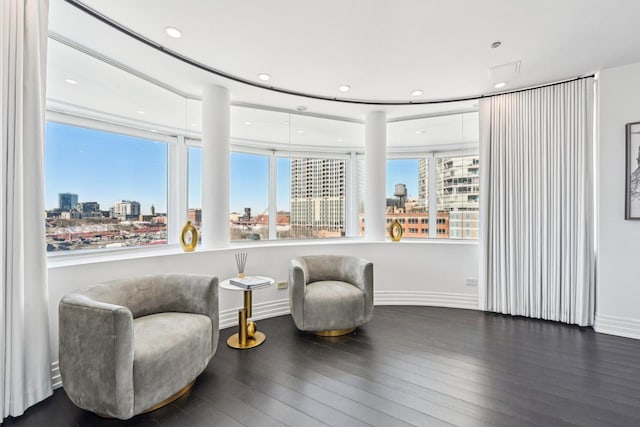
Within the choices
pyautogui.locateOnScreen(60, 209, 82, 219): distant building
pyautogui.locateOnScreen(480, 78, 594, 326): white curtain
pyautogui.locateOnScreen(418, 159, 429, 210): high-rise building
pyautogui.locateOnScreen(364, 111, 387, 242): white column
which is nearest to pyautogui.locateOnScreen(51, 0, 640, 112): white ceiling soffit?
pyautogui.locateOnScreen(480, 78, 594, 326): white curtain

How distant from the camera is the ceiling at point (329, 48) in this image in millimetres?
2152

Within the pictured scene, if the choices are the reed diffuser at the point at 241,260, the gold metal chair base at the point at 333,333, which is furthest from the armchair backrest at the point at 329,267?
the reed diffuser at the point at 241,260

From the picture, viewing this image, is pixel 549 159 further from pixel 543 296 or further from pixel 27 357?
pixel 27 357

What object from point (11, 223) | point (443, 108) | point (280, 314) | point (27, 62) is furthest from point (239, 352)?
point (443, 108)

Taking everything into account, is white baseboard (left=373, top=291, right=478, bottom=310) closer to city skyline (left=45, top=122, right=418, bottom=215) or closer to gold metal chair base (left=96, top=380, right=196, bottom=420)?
city skyline (left=45, top=122, right=418, bottom=215)

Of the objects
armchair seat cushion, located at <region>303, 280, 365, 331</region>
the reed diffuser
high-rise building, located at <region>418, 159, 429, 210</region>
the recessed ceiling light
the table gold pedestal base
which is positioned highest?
the recessed ceiling light

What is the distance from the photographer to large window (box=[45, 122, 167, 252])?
3.11 metres

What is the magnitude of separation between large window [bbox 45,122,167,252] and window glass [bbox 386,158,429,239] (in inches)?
141

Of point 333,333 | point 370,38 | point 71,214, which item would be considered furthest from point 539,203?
point 71,214

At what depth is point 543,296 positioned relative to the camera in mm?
3443

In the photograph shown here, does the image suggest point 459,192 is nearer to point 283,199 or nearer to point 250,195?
point 283,199

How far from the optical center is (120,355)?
5.37 feet

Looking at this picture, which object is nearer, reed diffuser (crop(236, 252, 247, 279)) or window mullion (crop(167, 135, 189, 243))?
reed diffuser (crop(236, 252, 247, 279))

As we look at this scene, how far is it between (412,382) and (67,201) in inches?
152
